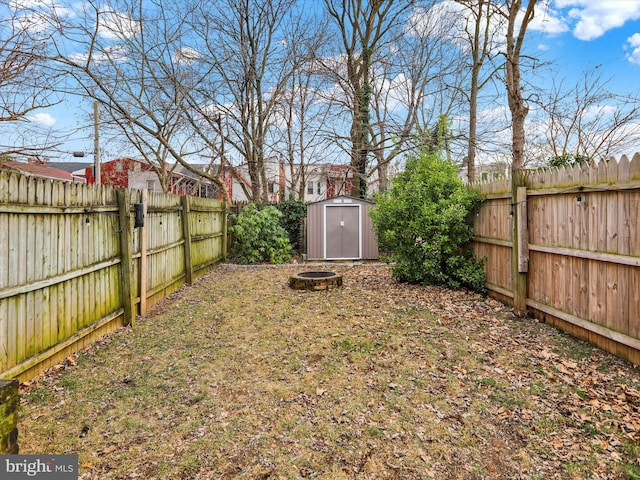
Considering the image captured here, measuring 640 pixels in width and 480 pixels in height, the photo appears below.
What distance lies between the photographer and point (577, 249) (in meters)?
4.21

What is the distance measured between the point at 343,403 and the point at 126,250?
3.53 m

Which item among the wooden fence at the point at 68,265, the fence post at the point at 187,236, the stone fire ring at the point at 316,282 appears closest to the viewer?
the wooden fence at the point at 68,265

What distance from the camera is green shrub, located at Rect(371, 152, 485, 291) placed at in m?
6.67

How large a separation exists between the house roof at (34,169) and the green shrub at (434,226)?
5806 millimetres

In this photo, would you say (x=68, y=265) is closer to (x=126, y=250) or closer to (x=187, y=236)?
(x=126, y=250)

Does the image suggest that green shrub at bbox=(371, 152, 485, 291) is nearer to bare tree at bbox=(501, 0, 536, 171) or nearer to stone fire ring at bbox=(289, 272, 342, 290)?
stone fire ring at bbox=(289, 272, 342, 290)

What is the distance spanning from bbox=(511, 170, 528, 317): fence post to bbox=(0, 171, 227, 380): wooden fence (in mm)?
5250

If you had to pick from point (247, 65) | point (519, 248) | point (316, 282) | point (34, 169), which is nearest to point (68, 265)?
point (34, 169)

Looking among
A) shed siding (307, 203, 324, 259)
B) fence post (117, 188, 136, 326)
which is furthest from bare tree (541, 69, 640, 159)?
fence post (117, 188, 136, 326)

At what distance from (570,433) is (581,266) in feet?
7.23

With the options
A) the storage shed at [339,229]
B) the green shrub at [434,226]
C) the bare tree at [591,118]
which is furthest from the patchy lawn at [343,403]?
the bare tree at [591,118]

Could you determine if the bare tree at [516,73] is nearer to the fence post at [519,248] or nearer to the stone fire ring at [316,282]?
the fence post at [519,248]

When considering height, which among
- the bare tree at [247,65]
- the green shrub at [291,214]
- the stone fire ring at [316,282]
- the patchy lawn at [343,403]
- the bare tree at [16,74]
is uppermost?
the bare tree at [247,65]

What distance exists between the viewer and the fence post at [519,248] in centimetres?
512
